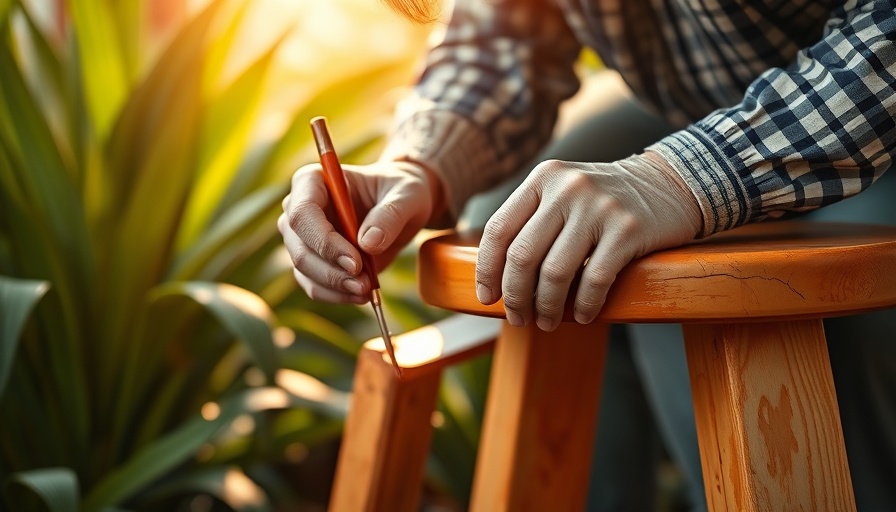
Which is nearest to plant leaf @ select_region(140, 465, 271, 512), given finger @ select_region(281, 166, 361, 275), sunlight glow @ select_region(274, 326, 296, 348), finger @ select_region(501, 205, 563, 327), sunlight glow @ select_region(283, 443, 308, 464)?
sunlight glow @ select_region(274, 326, 296, 348)

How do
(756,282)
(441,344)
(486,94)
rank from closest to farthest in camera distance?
(756,282), (441,344), (486,94)

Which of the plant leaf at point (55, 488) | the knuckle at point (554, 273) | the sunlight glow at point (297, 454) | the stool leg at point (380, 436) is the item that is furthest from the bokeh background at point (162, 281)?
the knuckle at point (554, 273)

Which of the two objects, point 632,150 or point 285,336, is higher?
point 632,150

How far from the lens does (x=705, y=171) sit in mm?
458

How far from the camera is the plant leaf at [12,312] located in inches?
28.9

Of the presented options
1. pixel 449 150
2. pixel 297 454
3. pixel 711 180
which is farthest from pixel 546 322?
pixel 297 454

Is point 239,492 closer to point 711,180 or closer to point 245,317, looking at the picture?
point 245,317

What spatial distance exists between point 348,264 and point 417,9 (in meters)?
0.16

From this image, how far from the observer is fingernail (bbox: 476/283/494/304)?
1.46ft

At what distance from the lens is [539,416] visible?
0.58m

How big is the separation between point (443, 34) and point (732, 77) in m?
0.26

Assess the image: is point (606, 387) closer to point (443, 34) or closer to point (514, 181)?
point (514, 181)

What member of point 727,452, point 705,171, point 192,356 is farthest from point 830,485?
point 192,356

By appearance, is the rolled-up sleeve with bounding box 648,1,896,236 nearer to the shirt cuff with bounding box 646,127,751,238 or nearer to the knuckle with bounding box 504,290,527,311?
the shirt cuff with bounding box 646,127,751,238
